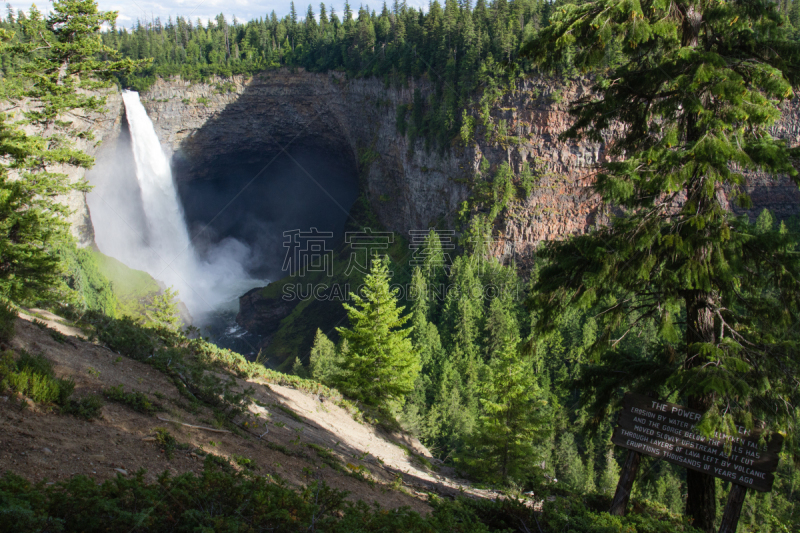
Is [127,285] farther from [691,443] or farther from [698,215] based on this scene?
[698,215]

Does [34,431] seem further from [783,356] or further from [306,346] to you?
[306,346]

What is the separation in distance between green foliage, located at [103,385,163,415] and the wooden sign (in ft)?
24.2

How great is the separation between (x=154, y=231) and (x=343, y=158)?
29653 mm

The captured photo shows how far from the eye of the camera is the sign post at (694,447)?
Answer: 21.4 feet

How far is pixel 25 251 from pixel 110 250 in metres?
61.0

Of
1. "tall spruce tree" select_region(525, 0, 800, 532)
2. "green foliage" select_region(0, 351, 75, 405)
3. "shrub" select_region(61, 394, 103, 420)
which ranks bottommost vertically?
"shrub" select_region(61, 394, 103, 420)

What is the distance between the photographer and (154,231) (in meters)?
71.2

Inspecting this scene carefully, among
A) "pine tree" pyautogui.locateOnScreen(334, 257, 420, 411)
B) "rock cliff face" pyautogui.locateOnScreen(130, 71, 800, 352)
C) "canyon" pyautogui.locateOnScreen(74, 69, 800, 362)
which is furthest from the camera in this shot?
"canyon" pyautogui.locateOnScreen(74, 69, 800, 362)

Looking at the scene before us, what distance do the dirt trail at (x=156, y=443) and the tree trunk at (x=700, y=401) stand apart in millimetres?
4300

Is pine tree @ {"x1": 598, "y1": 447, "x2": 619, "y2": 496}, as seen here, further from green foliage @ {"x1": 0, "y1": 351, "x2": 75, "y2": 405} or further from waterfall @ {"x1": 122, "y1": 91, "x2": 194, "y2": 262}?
waterfall @ {"x1": 122, "y1": 91, "x2": 194, "y2": 262}

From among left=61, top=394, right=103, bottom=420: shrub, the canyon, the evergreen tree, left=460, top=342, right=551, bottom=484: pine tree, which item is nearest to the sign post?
left=61, top=394, right=103, bottom=420: shrub

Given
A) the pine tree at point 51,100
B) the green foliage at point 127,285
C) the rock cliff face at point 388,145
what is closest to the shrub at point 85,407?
the pine tree at point 51,100

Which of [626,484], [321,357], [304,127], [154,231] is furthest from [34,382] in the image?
[154,231]

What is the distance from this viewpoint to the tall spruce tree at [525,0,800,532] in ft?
21.1
